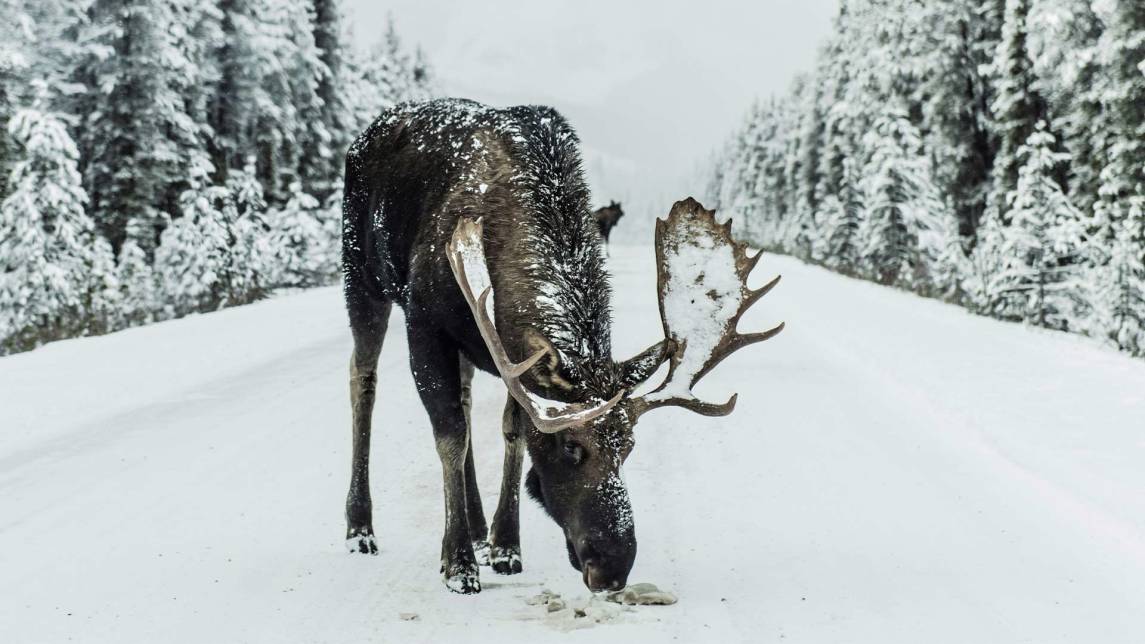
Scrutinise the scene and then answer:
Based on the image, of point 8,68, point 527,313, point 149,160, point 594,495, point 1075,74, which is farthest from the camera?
point 149,160

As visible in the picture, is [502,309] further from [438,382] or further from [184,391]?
[184,391]

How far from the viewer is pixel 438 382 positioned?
444 cm

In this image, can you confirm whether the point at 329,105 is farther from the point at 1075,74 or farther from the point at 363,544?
the point at 363,544

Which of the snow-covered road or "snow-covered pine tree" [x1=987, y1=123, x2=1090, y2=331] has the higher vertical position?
"snow-covered pine tree" [x1=987, y1=123, x2=1090, y2=331]

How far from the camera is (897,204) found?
3020 cm

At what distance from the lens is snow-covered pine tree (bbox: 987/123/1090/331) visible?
15492mm

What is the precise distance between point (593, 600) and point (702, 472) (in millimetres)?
2414

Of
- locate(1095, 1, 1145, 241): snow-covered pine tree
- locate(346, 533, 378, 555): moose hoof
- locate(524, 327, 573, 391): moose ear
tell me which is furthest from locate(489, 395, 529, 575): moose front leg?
locate(1095, 1, 1145, 241): snow-covered pine tree

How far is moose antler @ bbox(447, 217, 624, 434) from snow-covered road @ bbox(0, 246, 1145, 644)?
0.93m

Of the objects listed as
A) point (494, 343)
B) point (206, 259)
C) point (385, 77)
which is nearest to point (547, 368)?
point (494, 343)

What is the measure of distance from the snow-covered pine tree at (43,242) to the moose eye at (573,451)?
690 inches

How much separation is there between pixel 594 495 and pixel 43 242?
63.6 feet

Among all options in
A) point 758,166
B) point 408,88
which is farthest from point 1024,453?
point 758,166

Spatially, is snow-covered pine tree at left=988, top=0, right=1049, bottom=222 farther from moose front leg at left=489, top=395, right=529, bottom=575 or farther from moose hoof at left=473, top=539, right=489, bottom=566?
moose hoof at left=473, top=539, right=489, bottom=566
